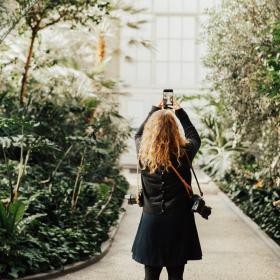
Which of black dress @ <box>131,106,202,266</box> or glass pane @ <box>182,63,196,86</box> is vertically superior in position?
glass pane @ <box>182,63,196,86</box>

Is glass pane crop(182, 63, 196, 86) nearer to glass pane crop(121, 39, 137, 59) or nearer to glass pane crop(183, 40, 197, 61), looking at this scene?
glass pane crop(183, 40, 197, 61)

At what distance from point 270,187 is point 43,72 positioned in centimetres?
494

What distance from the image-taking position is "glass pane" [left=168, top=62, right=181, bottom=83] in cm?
1752

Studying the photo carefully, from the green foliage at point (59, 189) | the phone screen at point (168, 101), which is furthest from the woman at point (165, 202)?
the green foliage at point (59, 189)

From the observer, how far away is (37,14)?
988cm

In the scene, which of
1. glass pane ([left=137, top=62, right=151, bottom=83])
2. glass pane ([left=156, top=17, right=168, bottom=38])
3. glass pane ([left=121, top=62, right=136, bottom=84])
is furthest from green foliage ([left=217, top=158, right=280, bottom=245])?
glass pane ([left=156, top=17, right=168, bottom=38])

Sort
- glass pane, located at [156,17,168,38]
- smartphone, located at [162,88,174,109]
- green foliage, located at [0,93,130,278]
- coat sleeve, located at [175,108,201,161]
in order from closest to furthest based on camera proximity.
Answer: coat sleeve, located at [175,108,201,161] < smartphone, located at [162,88,174,109] < green foliage, located at [0,93,130,278] < glass pane, located at [156,17,168,38]

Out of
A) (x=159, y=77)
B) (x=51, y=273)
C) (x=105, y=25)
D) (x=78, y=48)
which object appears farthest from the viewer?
(x=159, y=77)

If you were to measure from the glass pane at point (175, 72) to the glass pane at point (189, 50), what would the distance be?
0.28 m

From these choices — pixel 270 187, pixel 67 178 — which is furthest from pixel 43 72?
pixel 270 187

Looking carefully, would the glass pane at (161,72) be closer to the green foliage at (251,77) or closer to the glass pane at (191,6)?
the glass pane at (191,6)

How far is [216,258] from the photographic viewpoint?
712 cm

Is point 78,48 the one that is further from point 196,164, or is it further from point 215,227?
point 215,227

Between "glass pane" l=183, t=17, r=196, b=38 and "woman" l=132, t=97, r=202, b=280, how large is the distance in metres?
13.6
